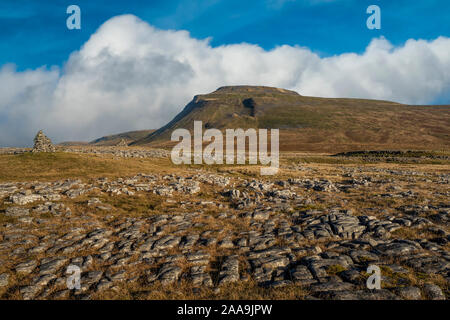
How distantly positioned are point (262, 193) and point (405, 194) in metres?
14.9

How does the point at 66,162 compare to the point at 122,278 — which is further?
the point at 66,162

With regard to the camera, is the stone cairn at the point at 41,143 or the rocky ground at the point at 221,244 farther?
the stone cairn at the point at 41,143

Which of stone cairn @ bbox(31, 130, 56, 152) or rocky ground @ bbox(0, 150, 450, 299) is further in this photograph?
stone cairn @ bbox(31, 130, 56, 152)

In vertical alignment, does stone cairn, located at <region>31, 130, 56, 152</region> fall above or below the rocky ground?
above

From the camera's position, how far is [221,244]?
14.6 meters

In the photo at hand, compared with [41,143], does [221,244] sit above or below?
below

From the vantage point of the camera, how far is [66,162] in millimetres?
38844

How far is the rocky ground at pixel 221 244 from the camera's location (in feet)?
33.6

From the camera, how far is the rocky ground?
1025 cm

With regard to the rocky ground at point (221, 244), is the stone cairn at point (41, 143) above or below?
above

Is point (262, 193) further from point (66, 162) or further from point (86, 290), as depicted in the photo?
point (66, 162)

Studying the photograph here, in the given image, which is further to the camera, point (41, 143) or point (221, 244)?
point (41, 143)
